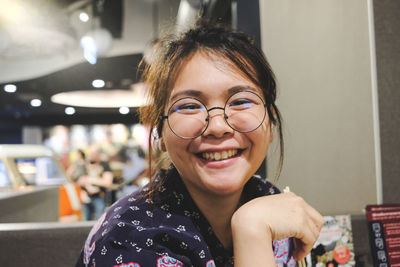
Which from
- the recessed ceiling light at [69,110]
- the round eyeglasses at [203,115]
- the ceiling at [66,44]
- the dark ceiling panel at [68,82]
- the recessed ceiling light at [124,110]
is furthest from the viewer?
the recessed ceiling light at [124,110]

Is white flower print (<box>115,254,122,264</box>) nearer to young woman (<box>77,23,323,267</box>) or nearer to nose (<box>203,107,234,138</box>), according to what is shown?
young woman (<box>77,23,323,267</box>)

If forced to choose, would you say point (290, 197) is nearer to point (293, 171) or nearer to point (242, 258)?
point (242, 258)

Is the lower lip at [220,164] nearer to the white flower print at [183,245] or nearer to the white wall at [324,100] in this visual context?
the white flower print at [183,245]

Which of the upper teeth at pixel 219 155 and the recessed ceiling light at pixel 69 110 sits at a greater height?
the recessed ceiling light at pixel 69 110

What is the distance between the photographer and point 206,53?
0.87 metres

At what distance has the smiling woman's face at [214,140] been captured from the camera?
2.69ft

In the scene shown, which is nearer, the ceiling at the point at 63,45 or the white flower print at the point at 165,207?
the white flower print at the point at 165,207

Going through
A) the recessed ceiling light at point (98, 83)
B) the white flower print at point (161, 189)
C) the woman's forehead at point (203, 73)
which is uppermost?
the recessed ceiling light at point (98, 83)

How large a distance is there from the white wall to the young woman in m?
0.64

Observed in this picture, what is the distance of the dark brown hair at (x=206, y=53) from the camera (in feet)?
2.89

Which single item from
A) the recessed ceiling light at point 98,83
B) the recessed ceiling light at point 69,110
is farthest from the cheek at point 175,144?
the recessed ceiling light at point 69,110

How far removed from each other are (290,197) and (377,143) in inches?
37.0

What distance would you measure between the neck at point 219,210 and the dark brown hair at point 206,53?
0.54 ft

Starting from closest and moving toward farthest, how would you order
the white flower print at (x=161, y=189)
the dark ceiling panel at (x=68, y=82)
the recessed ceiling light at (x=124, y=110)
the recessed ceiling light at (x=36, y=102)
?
the white flower print at (x=161, y=189) < the dark ceiling panel at (x=68, y=82) < the recessed ceiling light at (x=36, y=102) < the recessed ceiling light at (x=124, y=110)
